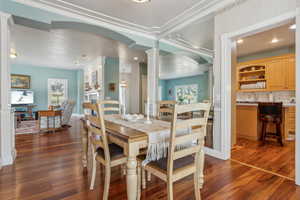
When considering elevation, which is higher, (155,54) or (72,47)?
(72,47)

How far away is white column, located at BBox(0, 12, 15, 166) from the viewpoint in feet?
7.25

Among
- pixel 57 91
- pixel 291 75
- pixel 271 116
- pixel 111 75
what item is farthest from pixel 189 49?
pixel 57 91

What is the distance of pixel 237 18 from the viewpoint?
7.79 feet

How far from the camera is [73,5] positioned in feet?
8.46

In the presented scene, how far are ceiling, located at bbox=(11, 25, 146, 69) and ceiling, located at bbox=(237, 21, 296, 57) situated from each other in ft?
11.1

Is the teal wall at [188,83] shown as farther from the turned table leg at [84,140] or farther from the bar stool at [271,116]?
the turned table leg at [84,140]

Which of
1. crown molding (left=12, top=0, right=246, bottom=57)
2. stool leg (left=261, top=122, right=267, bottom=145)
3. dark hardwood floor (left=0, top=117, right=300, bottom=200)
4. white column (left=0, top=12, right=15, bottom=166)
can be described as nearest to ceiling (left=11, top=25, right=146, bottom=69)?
crown molding (left=12, top=0, right=246, bottom=57)

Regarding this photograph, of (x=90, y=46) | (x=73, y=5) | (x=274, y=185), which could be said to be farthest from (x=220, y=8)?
(x=90, y=46)

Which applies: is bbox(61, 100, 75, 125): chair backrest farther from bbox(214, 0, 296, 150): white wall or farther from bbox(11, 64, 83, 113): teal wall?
bbox(214, 0, 296, 150): white wall

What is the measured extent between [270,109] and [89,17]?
4231mm

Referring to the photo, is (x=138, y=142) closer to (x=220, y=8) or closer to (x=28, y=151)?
(x=220, y=8)

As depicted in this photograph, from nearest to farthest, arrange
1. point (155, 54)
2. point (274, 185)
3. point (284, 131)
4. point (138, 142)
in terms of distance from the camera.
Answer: point (138, 142)
point (274, 185)
point (284, 131)
point (155, 54)

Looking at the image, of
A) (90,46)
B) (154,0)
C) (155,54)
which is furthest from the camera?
(90,46)

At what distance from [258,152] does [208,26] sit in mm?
2792
